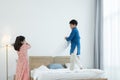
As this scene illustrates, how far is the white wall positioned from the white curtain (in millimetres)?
604

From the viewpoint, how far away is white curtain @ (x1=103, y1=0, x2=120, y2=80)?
6855 mm

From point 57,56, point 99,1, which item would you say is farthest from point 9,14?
point 99,1

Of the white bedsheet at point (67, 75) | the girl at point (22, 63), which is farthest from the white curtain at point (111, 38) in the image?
the girl at point (22, 63)

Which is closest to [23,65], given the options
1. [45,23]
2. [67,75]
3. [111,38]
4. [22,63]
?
[22,63]

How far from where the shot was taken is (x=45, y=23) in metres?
7.76

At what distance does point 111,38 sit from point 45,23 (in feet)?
5.78

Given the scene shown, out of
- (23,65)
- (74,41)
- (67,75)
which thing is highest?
(74,41)

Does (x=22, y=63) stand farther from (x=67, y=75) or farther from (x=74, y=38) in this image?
(x=74, y=38)

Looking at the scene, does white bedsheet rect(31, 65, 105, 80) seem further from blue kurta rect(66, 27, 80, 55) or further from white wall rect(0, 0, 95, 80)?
white wall rect(0, 0, 95, 80)

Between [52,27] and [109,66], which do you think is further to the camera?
[52,27]

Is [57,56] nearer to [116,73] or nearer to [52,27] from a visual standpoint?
[52,27]

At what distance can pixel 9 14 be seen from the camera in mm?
7531

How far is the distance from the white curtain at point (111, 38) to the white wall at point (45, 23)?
604mm

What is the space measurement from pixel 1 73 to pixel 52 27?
1.75 m
